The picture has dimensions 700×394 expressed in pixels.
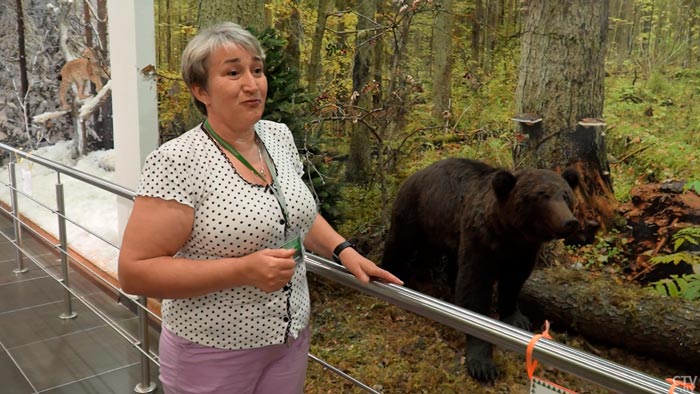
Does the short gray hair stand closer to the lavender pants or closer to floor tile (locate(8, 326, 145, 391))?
the lavender pants

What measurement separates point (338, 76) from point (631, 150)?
4.95 ft

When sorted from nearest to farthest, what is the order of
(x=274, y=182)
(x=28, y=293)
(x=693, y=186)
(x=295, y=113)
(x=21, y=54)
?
1. (x=274, y=182)
2. (x=693, y=186)
3. (x=295, y=113)
4. (x=28, y=293)
5. (x=21, y=54)

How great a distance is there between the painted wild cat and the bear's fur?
329cm

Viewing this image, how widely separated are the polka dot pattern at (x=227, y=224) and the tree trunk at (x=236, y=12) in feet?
7.07

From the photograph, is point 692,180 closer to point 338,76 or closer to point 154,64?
point 338,76

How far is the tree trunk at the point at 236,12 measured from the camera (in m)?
3.36

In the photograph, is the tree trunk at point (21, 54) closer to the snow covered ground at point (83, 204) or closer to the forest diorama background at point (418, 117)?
the snow covered ground at point (83, 204)

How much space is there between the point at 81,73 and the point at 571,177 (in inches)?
177

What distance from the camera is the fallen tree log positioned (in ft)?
6.56

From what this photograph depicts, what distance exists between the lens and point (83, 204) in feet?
17.6

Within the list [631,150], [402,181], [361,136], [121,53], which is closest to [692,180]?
[631,150]

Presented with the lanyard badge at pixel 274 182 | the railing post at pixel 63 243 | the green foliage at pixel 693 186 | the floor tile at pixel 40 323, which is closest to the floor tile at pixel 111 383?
the floor tile at pixel 40 323

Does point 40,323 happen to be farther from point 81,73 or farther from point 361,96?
point 361,96

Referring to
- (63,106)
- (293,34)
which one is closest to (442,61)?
(293,34)
